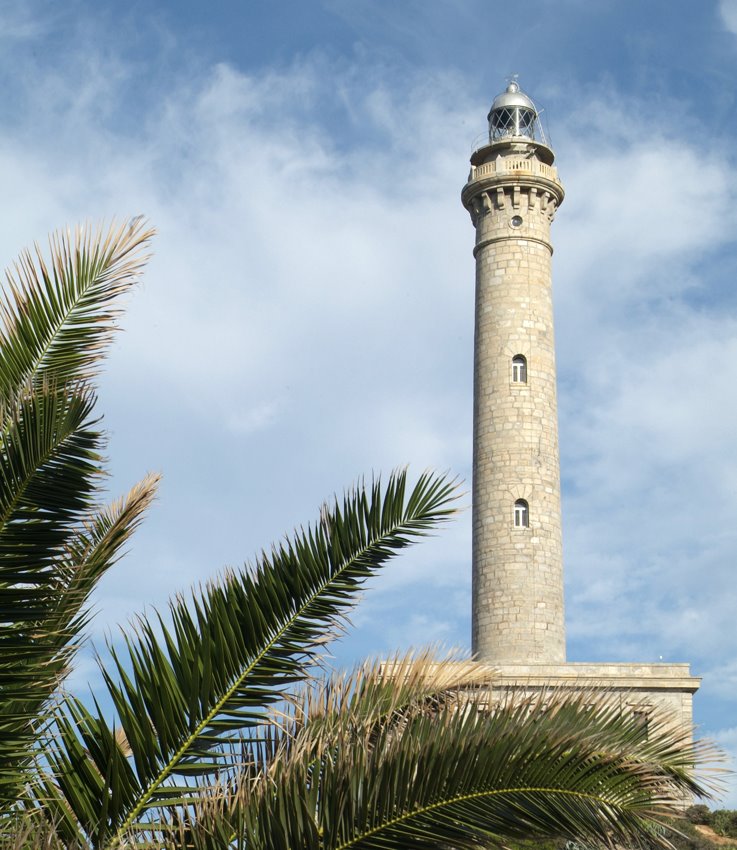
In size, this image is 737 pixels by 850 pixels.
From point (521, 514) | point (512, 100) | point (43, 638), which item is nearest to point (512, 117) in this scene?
point (512, 100)

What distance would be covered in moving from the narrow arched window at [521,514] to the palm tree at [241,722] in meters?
21.3

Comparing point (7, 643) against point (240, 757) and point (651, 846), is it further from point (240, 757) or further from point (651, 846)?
point (651, 846)

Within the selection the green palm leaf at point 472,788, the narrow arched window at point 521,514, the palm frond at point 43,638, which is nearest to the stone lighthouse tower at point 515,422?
the narrow arched window at point 521,514

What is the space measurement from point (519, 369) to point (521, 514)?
3.43m

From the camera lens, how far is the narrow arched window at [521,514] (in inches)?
1085

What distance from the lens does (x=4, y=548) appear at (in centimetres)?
562

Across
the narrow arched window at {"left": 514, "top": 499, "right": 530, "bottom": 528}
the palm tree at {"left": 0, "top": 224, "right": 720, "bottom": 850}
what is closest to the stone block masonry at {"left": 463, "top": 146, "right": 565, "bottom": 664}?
the narrow arched window at {"left": 514, "top": 499, "right": 530, "bottom": 528}

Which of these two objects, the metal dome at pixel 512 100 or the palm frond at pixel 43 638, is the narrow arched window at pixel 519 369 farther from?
the palm frond at pixel 43 638

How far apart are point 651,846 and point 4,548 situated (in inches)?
124

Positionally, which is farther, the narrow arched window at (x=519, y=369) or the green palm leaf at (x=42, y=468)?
the narrow arched window at (x=519, y=369)

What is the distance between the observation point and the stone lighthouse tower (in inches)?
Answer: 1067

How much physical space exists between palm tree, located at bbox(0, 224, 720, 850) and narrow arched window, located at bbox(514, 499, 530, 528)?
2130cm

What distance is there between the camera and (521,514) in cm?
2767

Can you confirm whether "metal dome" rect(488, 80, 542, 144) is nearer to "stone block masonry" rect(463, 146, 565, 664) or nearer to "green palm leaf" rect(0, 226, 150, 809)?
"stone block masonry" rect(463, 146, 565, 664)
